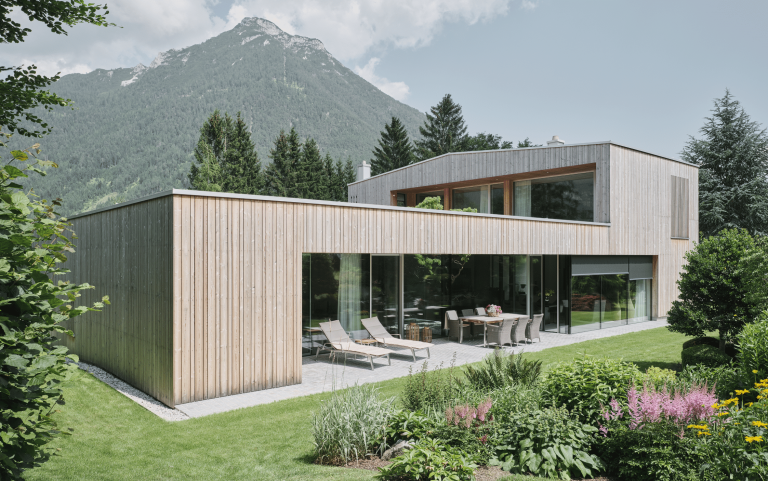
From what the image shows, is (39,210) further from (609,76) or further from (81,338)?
(609,76)

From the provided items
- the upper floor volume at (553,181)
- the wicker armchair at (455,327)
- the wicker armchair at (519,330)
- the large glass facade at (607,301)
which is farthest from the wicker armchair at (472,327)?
the upper floor volume at (553,181)

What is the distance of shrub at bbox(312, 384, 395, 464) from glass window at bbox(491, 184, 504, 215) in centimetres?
1527

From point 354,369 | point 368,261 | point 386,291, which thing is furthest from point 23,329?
point 386,291

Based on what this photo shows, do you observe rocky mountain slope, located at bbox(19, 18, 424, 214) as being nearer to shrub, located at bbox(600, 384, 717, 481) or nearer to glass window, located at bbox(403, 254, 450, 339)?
glass window, located at bbox(403, 254, 450, 339)

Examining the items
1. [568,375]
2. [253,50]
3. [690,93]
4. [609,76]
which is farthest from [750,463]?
[253,50]

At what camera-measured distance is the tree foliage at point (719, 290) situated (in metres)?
9.54

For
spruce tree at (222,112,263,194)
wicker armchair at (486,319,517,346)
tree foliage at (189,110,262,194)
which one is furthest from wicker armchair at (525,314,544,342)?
spruce tree at (222,112,263,194)

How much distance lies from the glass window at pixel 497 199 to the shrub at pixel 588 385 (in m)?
14.3

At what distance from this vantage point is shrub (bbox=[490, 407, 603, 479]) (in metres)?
4.50

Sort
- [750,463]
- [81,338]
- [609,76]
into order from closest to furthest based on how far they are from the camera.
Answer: [750,463], [81,338], [609,76]

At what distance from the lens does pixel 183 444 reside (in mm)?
5898

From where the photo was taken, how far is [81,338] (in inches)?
473

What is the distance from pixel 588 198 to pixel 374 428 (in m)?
14.3

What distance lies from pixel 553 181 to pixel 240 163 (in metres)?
26.0
